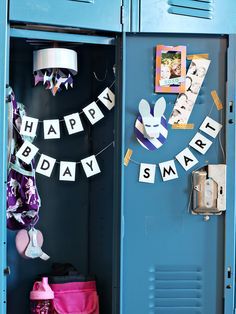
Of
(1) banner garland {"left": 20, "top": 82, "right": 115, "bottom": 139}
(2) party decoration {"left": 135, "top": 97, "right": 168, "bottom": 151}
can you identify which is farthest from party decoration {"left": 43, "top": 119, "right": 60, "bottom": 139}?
(2) party decoration {"left": 135, "top": 97, "right": 168, "bottom": 151}

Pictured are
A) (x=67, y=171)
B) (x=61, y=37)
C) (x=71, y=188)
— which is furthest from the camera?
(x=71, y=188)

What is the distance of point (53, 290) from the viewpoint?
7.70 ft

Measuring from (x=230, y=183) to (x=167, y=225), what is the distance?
333 millimetres

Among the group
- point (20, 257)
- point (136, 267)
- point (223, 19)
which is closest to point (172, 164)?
point (136, 267)

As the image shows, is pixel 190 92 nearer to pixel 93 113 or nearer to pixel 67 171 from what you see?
pixel 93 113

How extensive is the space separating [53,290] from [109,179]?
1.88ft

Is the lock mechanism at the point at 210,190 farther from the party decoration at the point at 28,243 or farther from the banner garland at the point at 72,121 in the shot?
the party decoration at the point at 28,243

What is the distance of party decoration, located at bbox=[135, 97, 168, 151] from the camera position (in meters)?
2.21

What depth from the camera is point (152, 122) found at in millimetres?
2199

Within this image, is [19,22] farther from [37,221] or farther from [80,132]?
[37,221]

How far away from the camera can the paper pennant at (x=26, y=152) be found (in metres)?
2.24

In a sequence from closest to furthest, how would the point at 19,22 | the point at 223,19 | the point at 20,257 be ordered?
the point at 19,22 → the point at 223,19 → the point at 20,257

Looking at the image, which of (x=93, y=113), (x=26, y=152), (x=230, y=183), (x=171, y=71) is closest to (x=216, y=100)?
(x=171, y=71)

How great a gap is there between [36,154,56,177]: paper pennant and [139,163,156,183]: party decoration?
43 cm
